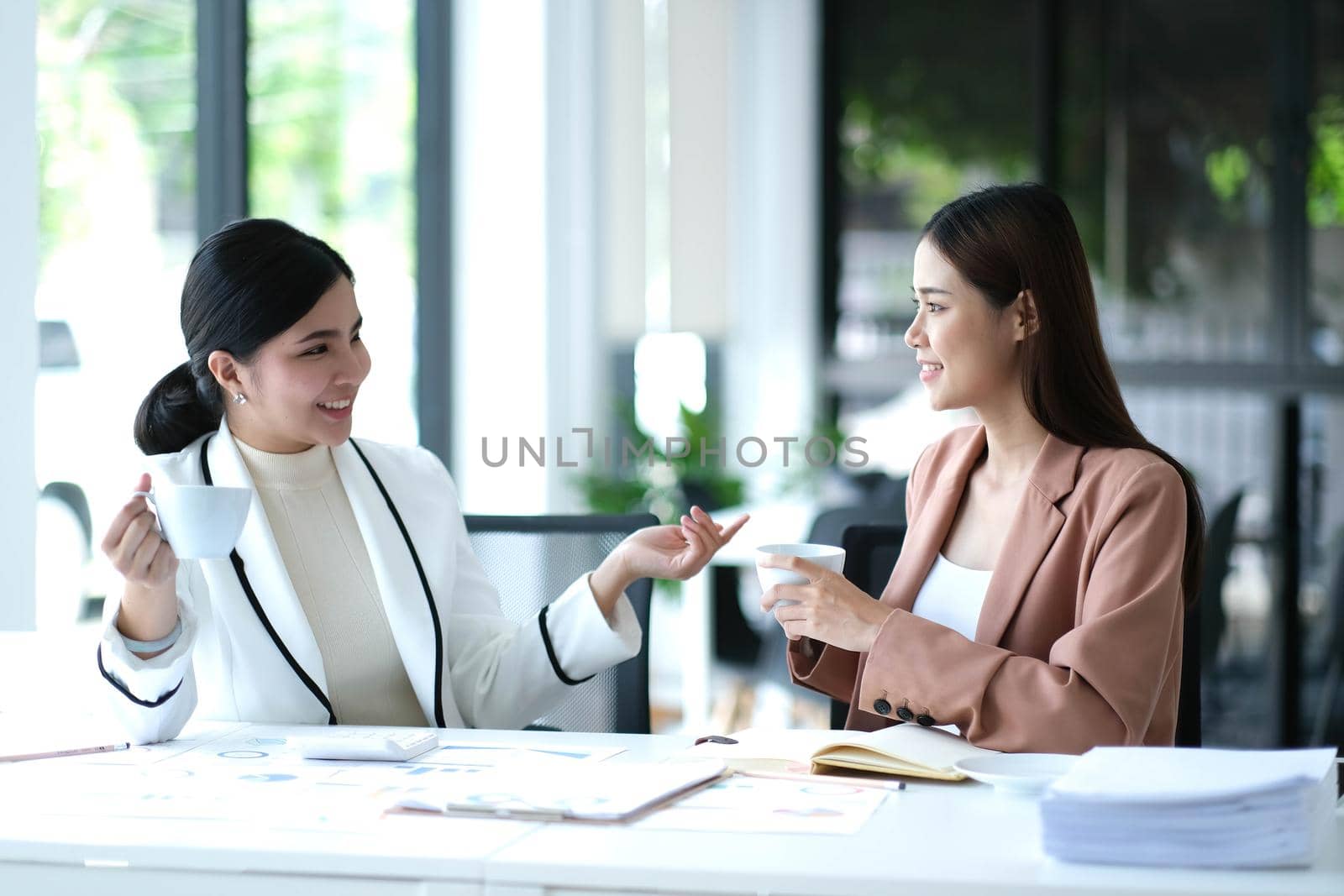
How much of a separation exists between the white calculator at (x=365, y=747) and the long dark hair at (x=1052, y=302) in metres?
0.90

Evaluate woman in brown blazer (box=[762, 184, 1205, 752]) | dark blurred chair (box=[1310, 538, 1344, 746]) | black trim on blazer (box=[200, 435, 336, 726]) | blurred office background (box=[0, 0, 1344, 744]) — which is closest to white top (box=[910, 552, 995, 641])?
woman in brown blazer (box=[762, 184, 1205, 752])

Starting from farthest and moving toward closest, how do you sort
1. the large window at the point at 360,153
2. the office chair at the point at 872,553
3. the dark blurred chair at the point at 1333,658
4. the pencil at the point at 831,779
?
1. the dark blurred chair at the point at 1333,658
2. the large window at the point at 360,153
3. the office chair at the point at 872,553
4. the pencil at the point at 831,779

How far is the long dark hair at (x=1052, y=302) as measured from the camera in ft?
5.96

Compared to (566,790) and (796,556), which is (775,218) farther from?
(566,790)

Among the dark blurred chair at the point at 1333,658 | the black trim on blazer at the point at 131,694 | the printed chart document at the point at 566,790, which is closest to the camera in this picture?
the printed chart document at the point at 566,790

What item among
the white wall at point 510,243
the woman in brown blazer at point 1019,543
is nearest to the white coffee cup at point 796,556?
the woman in brown blazer at point 1019,543

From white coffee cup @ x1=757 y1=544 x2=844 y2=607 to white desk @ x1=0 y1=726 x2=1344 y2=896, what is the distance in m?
0.37

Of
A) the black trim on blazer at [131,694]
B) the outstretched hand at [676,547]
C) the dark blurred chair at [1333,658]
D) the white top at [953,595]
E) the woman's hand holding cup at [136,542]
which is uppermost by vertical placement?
the woman's hand holding cup at [136,542]

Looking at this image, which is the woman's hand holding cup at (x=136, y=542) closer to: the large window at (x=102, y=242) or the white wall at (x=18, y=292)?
the white wall at (x=18, y=292)

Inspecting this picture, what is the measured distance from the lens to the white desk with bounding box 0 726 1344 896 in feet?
3.66

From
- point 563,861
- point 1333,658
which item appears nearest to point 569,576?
point 563,861

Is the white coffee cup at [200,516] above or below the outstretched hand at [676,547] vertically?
above

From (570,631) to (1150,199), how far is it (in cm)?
373

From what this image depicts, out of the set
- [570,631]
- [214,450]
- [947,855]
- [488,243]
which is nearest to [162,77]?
[488,243]
